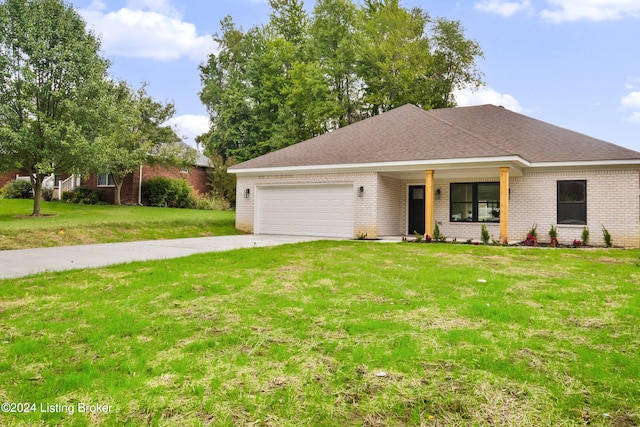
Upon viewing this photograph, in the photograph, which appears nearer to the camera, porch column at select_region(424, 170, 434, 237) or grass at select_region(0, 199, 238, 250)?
grass at select_region(0, 199, 238, 250)

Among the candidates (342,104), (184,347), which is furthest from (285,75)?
(184,347)

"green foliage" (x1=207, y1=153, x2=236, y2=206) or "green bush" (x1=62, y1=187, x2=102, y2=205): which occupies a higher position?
"green foliage" (x1=207, y1=153, x2=236, y2=206)

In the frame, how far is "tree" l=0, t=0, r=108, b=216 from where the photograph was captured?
591 inches

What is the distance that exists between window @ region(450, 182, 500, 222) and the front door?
47.6 inches

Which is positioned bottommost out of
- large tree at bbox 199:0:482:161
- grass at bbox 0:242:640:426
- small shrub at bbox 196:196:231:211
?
grass at bbox 0:242:640:426

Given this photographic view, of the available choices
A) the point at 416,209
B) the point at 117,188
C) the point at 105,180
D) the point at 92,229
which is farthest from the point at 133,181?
the point at 416,209

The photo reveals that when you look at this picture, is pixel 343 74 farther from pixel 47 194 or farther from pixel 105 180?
pixel 47 194

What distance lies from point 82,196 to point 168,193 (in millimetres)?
4972

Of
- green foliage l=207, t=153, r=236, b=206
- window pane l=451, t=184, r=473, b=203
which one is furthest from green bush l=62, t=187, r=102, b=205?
window pane l=451, t=184, r=473, b=203

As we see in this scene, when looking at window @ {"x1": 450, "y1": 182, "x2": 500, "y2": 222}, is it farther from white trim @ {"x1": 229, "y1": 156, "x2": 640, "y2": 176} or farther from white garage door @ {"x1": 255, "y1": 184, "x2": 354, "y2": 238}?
white garage door @ {"x1": 255, "y1": 184, "x2": 354, "y2": 238}

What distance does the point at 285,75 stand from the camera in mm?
31906

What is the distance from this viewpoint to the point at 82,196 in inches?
1023

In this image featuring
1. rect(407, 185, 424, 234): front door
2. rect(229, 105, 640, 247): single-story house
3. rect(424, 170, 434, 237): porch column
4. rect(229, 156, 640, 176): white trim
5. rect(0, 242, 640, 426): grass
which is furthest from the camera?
rect(407, 185, 424, 234): front door

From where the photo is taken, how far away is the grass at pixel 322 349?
2.60 m
